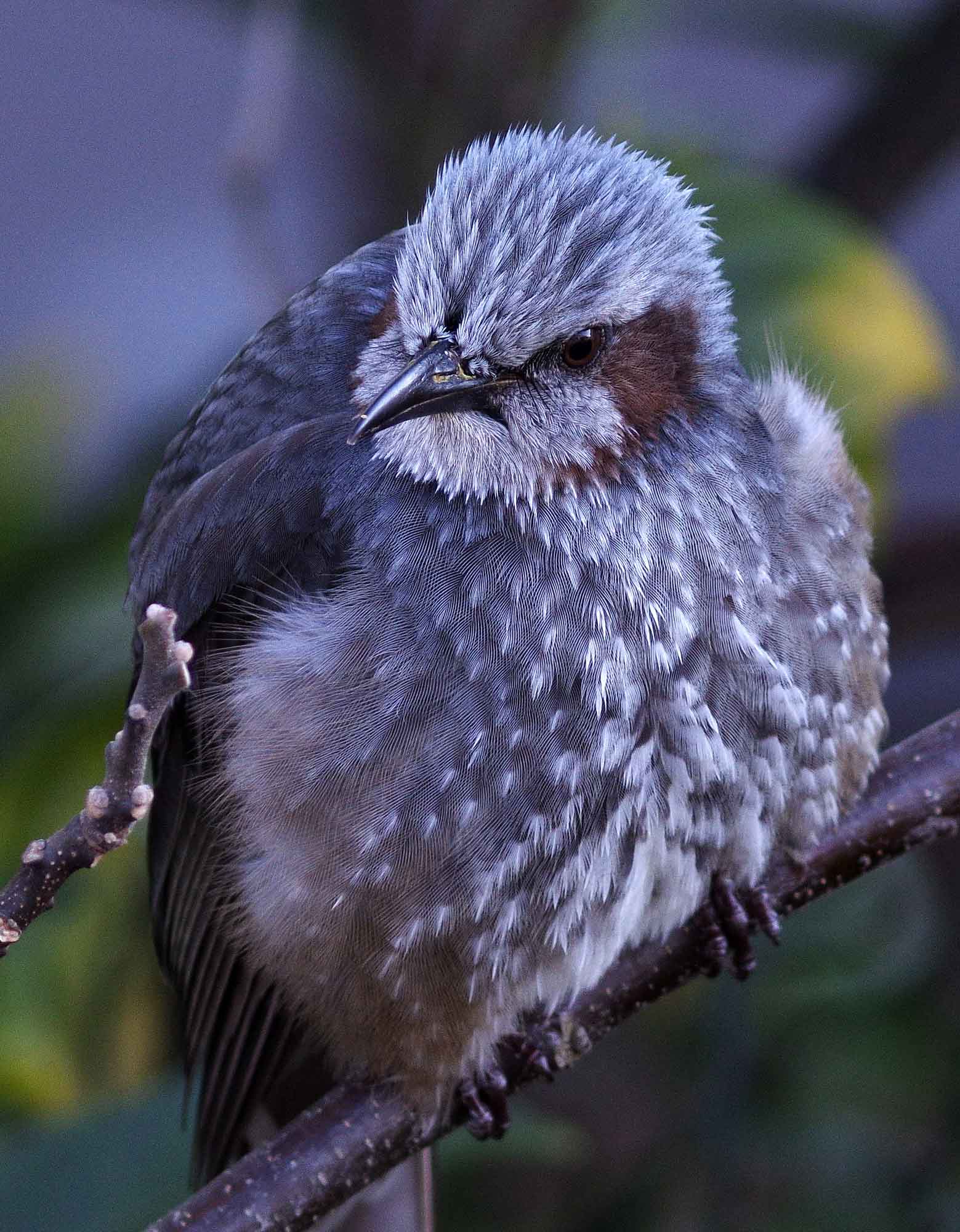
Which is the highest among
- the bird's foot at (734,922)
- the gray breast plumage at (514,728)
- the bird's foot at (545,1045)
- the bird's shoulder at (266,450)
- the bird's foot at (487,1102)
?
the bird's shoulder at (266,450)

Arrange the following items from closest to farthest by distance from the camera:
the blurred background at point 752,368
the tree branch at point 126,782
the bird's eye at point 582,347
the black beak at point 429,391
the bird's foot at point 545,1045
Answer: the tree branch at point 126,782
the black beak at point 429,391
the bird's eye at point 582,347
the bird's foot at point 545,1045
the blurred background at point 752,368

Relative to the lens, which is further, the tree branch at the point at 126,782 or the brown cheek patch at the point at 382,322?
the brown cheek patch at the point at 382,322

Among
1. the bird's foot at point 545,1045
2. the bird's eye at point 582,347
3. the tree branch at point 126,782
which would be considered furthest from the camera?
the bird's foot at point 545,1045

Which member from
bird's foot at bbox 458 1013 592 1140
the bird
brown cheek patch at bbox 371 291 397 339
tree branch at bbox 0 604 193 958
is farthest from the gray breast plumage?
tree branch at bbox 0 604 193 958

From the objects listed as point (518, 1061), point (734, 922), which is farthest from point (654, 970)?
point (518, 1061)

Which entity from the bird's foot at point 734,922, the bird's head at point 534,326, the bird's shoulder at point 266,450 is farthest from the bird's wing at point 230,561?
the bird's foot at point 734,922

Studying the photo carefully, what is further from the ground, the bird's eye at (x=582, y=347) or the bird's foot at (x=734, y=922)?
the bird's eye at (x=582, y=347)

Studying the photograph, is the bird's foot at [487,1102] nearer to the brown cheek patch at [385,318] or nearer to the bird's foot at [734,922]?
the bird's foot at [734,922]

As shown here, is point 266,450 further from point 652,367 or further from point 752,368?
point 752,368

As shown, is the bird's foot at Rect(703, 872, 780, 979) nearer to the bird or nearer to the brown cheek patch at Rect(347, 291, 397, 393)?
the bird
